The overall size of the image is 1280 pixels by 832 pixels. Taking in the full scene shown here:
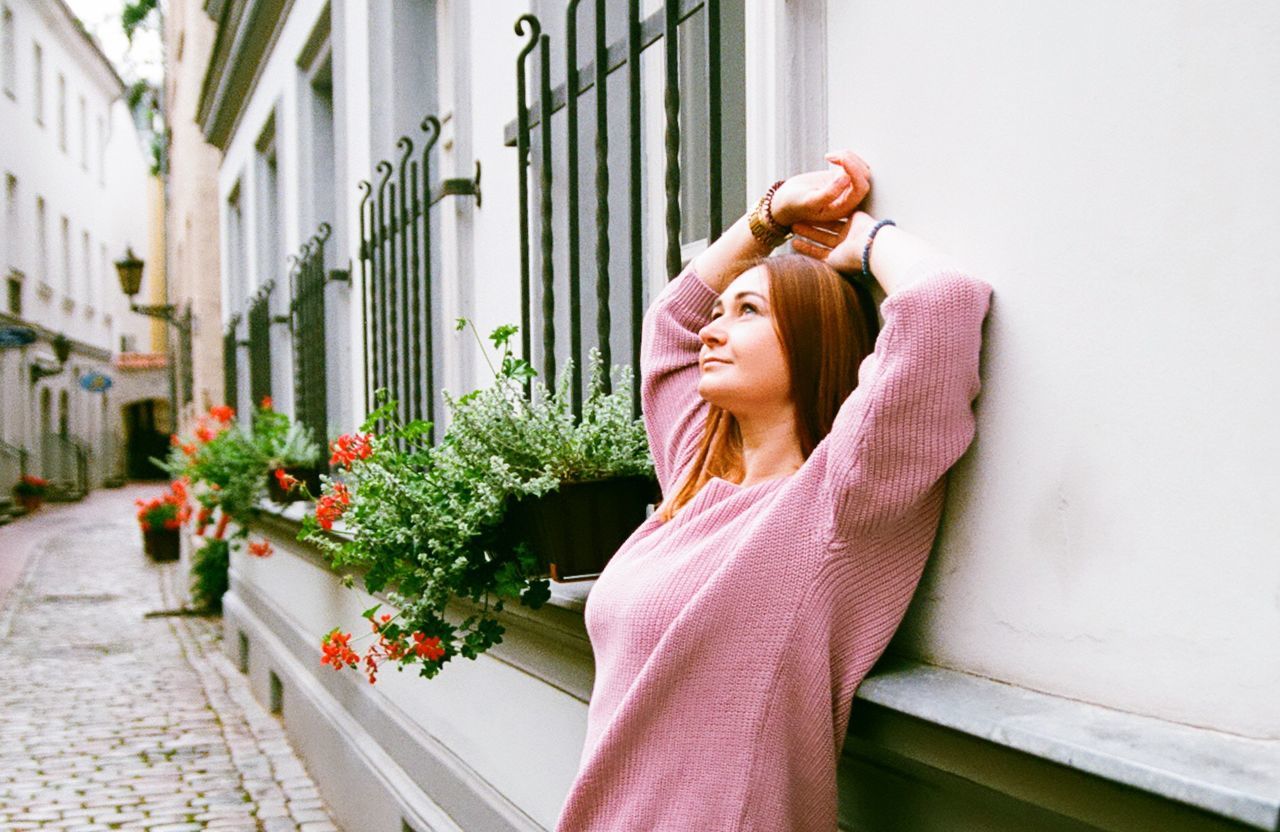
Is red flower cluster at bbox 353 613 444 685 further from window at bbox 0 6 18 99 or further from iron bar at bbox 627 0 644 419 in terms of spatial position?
window at bbox 0 6 18 99

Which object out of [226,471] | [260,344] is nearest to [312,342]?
[226,471]

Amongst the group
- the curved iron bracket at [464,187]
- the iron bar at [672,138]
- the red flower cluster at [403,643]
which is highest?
the curved iron bracket at [464,187]

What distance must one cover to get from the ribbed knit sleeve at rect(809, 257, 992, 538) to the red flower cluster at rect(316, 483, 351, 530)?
1.79 meters

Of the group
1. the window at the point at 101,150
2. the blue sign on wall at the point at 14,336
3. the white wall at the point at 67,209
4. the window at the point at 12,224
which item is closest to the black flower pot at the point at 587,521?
the blue sign on wall at the point at 14,336

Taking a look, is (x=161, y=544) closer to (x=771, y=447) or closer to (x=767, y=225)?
(x=767, y=225)

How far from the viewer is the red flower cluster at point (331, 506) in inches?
129

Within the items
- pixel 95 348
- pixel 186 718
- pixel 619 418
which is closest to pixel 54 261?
pixel 95 348

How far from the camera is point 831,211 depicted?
209 cm

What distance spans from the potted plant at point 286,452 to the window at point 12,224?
2091 cm

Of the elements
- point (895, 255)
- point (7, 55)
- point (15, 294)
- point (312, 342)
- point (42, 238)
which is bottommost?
point (895, 255)

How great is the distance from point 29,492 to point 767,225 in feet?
83.2

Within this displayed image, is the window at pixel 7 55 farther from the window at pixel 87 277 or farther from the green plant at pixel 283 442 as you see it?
the green plant at pixel 283 442

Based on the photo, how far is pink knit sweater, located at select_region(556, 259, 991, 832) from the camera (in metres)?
1.75

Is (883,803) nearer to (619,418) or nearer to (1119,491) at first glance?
(1119,491)
